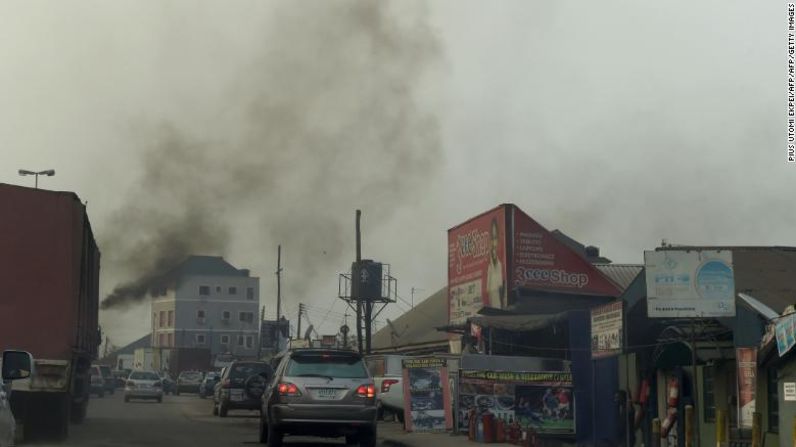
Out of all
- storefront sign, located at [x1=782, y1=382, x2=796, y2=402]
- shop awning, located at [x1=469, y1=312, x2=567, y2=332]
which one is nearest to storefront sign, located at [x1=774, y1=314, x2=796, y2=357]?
storefront sign, located at [x1=782, y1=382, x2=796, y2=402]

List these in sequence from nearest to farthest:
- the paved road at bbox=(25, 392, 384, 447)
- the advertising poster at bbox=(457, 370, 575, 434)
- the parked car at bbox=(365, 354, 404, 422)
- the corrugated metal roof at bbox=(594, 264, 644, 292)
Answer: the paved road at bbox=(25, 392, 384, 447) < the advertising poster at bbox=(457, 370, 575, 434) < the parked car at bbox=(365, 354, 404, 422) < the corrugated metal roof at bbox=(594, 264, 644, 292)

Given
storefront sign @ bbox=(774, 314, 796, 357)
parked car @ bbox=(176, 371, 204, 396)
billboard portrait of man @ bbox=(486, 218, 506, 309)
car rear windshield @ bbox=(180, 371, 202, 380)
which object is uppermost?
billboard portrait of man @ bbox=(486, 218, 506, 309)

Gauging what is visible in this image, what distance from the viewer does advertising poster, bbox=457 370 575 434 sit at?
79.8 ft

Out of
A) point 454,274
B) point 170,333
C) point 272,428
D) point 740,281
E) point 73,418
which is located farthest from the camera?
point 170,333

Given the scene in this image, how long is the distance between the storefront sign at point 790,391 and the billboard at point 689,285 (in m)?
1.83

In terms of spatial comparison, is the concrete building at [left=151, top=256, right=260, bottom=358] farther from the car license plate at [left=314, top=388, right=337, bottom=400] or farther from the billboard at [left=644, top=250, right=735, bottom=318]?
the billboard at [left=644, top=250, right=735, bottom=318]

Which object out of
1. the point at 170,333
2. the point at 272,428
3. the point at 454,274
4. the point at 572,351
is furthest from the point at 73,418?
the point at 170,333

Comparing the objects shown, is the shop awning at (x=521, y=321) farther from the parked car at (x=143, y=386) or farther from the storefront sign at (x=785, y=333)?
the parked car at (x=143, y=386)

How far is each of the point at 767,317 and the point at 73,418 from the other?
16.5 meters

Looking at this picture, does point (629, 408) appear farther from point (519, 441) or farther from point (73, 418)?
point (73, 418)

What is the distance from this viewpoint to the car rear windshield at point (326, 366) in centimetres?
1922

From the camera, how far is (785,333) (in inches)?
646

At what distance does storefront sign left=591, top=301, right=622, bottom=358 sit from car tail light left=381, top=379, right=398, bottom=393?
7.15 metres

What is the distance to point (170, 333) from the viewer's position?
124438mm
